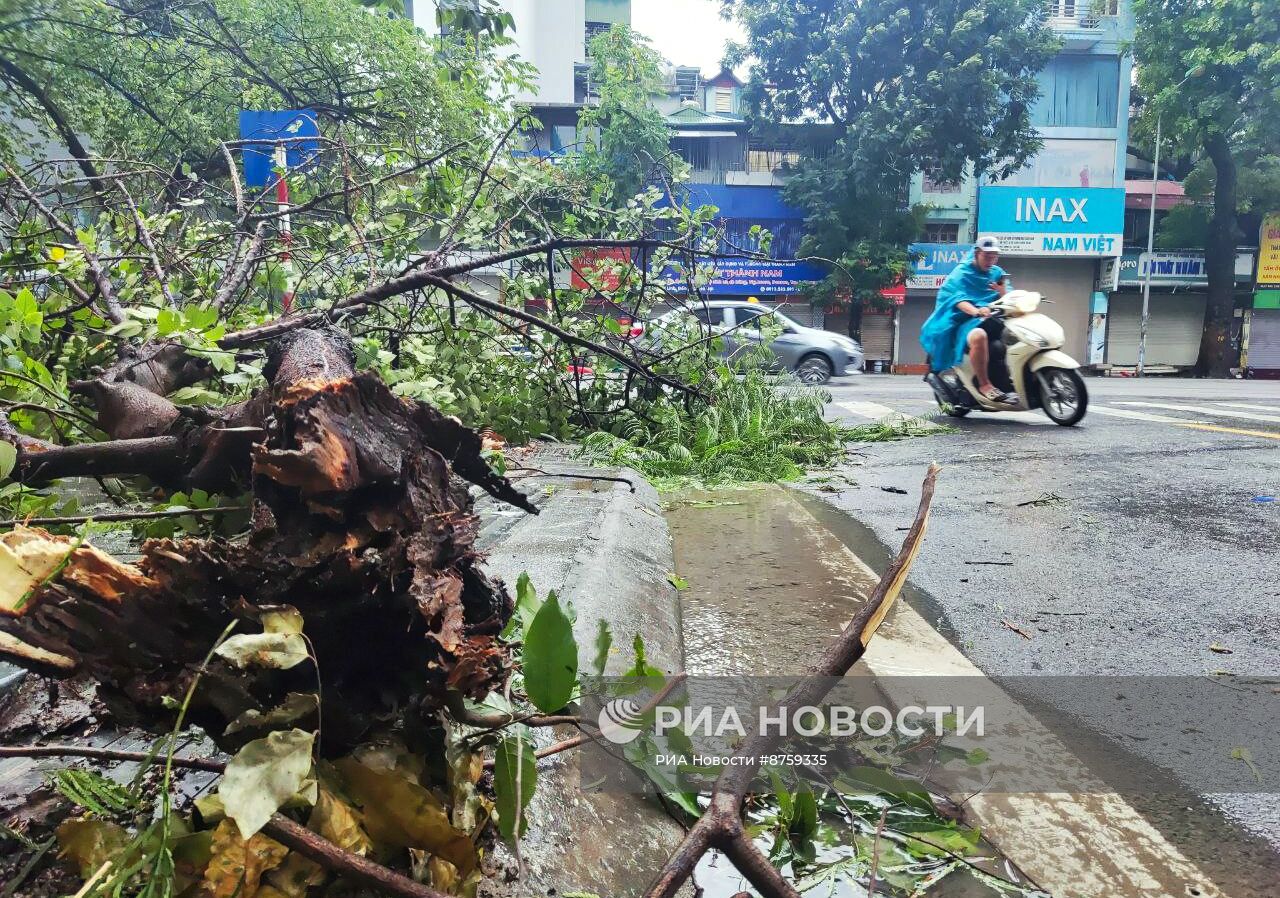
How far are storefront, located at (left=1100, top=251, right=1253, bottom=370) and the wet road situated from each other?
2412 centimetres

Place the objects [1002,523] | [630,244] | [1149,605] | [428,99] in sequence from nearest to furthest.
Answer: [1149,605], [1002,523], [630,244], [428,99]

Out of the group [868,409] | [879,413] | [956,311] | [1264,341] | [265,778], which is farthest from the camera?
[1264,341]

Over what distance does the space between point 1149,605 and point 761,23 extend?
23974mm

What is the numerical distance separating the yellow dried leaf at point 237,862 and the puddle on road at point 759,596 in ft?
1.59

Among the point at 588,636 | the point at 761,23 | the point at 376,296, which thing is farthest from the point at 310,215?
the point at 761,23

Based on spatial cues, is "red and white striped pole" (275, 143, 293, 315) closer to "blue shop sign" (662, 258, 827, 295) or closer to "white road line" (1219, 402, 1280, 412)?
"white road line" (1219, 402, 1280, 412)

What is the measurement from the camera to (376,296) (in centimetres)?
276

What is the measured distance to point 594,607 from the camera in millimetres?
1631

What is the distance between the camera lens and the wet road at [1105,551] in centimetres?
176

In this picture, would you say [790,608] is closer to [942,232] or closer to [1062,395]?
[1062,395]

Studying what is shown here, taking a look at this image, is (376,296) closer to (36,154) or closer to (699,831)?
(36,154)

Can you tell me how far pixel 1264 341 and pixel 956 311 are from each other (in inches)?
1038

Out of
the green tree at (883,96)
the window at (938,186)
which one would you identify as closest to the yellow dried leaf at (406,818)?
the green tree at (883,96)

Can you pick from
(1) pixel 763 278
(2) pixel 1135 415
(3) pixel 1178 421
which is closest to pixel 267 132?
(3) pixel 1178 421
